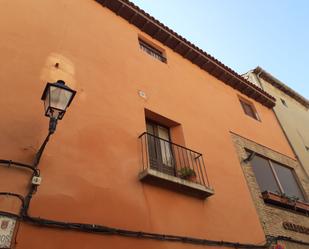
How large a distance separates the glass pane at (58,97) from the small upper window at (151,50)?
5.05 meters

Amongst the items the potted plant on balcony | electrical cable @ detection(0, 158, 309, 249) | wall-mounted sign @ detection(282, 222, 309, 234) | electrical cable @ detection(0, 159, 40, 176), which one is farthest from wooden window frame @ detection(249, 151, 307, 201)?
electrical cable @ detection(0, 159, 40, 176)

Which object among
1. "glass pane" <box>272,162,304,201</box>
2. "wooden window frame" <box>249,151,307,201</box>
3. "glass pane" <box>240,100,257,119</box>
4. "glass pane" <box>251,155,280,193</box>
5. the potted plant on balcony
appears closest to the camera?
the potted plant on balcony

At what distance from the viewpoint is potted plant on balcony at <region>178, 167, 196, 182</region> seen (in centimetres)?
594

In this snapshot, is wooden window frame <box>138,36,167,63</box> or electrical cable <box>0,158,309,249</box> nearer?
electrical cable <box>0,158,309,249</box>

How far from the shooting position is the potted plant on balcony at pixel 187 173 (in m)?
5.94

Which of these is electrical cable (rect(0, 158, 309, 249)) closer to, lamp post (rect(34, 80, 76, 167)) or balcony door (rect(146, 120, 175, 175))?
lamp post (rect(34, 80, 76, 167))

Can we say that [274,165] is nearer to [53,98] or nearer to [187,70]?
[187,70]

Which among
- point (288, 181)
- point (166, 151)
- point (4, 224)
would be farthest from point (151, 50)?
point (4, 224)

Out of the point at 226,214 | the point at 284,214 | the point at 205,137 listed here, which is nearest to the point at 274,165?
the point at 284,214

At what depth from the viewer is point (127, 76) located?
6789mm

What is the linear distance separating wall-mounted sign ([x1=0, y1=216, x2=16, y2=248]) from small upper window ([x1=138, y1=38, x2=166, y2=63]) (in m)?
6.14

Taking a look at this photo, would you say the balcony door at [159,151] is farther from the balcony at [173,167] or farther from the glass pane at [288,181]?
the glass pane at [288,181]

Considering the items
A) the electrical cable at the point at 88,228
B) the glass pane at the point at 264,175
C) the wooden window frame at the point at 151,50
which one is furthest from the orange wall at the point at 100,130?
the glass pane at the point at 264,175

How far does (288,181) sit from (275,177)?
784 mm
